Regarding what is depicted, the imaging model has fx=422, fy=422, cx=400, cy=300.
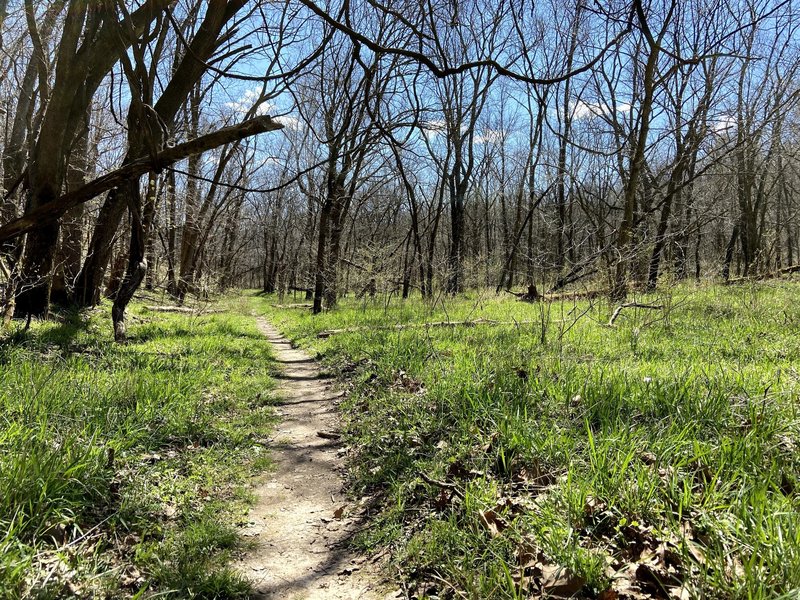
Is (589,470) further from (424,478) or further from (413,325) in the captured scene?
(413,325)

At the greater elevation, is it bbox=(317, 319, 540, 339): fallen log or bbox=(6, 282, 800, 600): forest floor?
bbox=(317, 319, 540, 339): fallen log

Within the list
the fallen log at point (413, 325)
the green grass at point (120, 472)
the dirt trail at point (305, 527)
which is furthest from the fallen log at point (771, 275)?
the green grass at point (120, 472)

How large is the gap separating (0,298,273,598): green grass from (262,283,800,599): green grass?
109cm

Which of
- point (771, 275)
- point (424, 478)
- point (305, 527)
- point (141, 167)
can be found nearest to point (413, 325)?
point (141, 167)

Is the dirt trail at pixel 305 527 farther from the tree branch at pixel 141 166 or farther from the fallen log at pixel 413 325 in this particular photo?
the fallen log at pixel 413 325

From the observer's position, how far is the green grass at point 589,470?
190 cm

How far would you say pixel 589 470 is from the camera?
8.70 feet

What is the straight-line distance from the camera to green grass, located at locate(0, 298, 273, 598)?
2.16 m

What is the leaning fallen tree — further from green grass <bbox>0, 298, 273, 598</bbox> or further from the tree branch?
green grass <bbox>0, 298, 273, 598</bbox>

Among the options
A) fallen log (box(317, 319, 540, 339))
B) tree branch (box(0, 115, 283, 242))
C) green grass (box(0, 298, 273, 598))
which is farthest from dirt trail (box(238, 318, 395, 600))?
fallen log (box(317, 319, 540, 339))

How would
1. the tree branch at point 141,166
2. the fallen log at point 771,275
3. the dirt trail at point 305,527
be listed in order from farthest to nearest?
the fallen log at point 771,275, the tree branch at point 141,166, the dirt trail at point 305,527

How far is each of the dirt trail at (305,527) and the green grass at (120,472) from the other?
6.9 inches

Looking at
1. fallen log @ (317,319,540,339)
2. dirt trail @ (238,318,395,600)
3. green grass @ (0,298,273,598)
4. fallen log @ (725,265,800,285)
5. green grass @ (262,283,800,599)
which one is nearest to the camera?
green grass @ (262,283,800,599)

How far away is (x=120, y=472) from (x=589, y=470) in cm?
317
